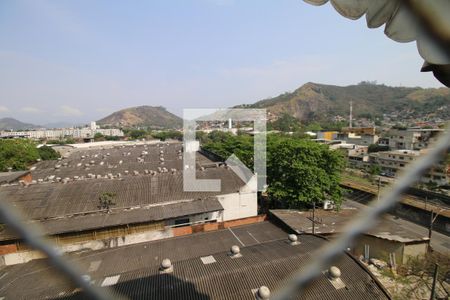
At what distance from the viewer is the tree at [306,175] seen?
1219 cm

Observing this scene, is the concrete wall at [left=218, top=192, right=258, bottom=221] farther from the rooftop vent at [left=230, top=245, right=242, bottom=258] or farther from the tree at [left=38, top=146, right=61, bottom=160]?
the tree at [left=38, top=146, right=61, bottom=160]

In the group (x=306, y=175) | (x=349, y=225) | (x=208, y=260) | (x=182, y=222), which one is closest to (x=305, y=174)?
(x=306, y=175)

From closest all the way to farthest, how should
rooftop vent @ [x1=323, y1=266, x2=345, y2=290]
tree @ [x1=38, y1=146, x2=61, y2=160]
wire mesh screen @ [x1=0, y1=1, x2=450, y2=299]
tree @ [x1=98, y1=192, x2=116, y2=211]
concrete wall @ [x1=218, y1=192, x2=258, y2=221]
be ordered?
wire mesh screen @ [x1=0, y1=1, x2=450, y2=299] < rooftop vent @ [x1=323, y1=266, x2=345, y2=290] < tree @ [x1=98, y1=192, x2=116, y2=211] < concrete wall @ [x1=218, y1=192, x2=258, y2=221] < tree @ [x1=38, y1=146, x2=61, y2=160]

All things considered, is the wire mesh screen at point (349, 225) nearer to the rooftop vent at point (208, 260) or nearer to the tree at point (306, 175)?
the rooftop vent at point (208, 260)

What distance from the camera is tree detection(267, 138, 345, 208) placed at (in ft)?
→ 40.0

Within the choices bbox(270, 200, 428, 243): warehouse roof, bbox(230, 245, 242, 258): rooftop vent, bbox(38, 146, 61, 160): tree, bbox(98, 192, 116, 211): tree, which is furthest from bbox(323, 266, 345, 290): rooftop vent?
bbox(38, 146, 61, 160): tree

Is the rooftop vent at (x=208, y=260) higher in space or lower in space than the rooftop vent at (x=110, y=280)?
higher

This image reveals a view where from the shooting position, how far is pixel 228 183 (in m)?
12.3

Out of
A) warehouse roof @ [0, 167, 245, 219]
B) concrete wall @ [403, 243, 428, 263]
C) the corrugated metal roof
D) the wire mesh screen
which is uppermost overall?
the wire mesh screen

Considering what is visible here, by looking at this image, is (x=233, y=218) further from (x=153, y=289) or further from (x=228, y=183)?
(x=153, y=289)

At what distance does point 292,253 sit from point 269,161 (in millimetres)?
8743

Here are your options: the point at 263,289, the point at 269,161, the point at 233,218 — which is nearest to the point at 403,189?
the point at 263,289

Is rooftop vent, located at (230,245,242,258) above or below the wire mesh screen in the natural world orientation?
below

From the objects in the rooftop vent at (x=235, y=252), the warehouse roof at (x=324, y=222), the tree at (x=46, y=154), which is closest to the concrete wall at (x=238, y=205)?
the warehouse roof at (x=324, y=222)
